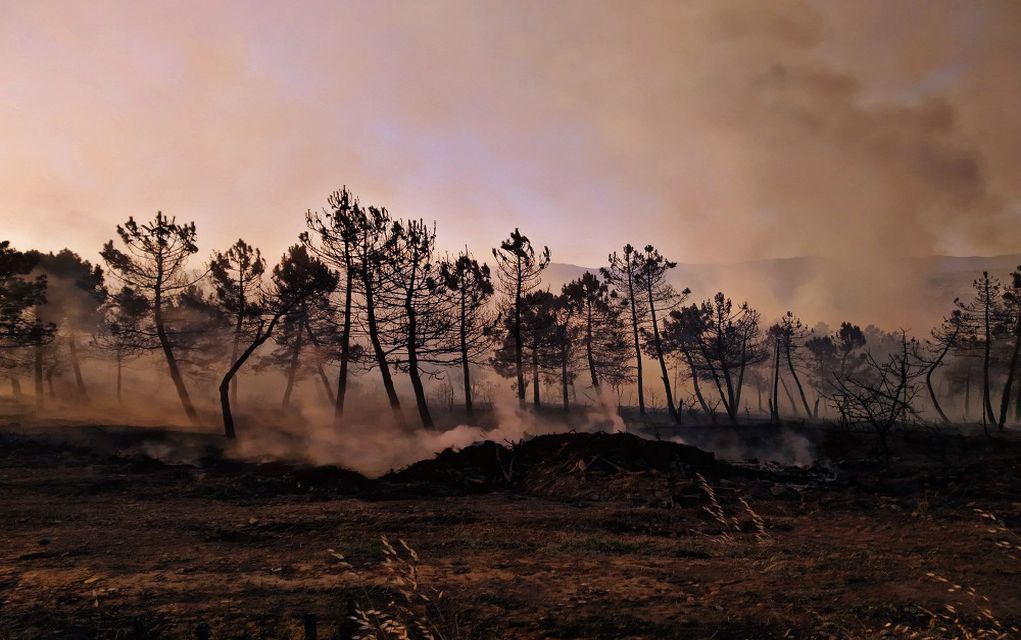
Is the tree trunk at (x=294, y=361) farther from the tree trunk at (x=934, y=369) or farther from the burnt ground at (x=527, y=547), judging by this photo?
the tree trunk at (x=934, y=369)

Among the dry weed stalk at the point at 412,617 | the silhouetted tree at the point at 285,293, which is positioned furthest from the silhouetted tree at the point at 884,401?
the silhouetted tree at the point at 285,293

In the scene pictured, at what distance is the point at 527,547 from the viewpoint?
306 inches

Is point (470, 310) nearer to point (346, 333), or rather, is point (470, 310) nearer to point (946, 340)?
point (346, 333)

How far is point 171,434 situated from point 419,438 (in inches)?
501

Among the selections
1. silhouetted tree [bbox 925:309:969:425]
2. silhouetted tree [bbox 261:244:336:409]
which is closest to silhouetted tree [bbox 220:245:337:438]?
silhouetted tree [bbox 261:244:336:409]

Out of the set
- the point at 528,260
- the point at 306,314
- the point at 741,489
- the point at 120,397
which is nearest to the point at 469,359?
the point at 528,260

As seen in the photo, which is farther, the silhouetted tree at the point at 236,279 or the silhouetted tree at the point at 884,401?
the silhouetted tree at the point at 236,279

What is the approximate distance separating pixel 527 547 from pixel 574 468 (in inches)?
258

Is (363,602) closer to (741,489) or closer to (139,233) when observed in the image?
(741,489)

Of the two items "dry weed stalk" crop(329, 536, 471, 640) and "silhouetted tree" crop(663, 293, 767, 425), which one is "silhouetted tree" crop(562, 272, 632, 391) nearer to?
"silhouetted tree" crop(663, 293, 767, 425)

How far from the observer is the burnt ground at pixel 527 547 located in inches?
196

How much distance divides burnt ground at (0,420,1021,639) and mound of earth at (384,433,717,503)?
7 cm

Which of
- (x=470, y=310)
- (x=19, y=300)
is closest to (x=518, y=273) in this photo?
(x=470, y=310)

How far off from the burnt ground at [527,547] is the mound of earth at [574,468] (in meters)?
0.07
